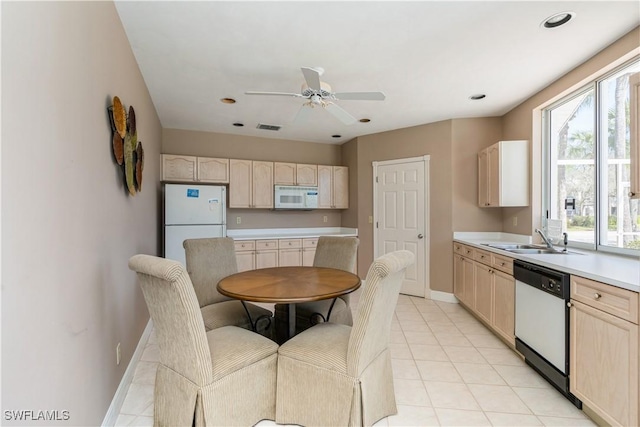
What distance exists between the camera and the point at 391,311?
71.9 inches

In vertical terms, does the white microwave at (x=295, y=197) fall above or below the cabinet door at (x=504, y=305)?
above

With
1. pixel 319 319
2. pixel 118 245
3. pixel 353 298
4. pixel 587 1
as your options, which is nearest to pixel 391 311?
pixel 319 319

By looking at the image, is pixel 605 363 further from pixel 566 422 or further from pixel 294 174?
pixel 294 174

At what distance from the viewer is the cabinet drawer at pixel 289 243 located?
4.70 m

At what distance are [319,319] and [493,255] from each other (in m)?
1.80

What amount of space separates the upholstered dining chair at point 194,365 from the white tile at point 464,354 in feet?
5.38

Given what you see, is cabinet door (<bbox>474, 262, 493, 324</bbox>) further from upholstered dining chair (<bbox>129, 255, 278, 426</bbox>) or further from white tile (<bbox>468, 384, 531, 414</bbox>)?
upholstered dining chair (<bbox>129, 255, 278, 426</bbox>)

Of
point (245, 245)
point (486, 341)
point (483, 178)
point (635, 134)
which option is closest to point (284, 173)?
point (245, 245)

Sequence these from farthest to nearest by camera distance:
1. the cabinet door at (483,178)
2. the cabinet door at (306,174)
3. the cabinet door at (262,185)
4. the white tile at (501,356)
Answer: the cabinet door at (306,174) → the cabinet door at (262,185) → the cabinet door at (483,178) → the white tile at (501,356)

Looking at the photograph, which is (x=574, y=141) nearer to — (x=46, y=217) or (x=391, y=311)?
(x=391, y=311)

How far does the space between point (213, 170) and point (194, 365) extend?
11.4 ft

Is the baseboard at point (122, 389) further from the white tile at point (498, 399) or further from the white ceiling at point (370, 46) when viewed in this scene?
the white ceiling at point (370, 46)

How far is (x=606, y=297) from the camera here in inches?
65.9

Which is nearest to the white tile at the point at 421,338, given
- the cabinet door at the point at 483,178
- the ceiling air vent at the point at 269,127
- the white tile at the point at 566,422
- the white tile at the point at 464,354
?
the white tile at the point at 464,354
